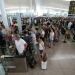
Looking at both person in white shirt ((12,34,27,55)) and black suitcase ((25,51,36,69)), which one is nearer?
person in white shirt ((12,34,27,55))

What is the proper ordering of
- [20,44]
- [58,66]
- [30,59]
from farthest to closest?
[58,66], [30,59], [20,44]

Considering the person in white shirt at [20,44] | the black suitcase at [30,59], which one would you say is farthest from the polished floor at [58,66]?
the person in white shirt at [20,44]

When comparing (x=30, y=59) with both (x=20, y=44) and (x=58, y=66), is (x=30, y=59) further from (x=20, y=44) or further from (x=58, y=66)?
(x=58, y=66)

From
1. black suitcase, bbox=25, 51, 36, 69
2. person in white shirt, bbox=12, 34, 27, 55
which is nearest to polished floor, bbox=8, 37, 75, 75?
black suitcase, bbox=25, 51, 36, 69

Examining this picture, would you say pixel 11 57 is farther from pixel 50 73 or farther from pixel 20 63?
pixel 50 73

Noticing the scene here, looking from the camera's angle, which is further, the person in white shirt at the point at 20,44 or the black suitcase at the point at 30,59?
the black suitcase at the point at 30,59

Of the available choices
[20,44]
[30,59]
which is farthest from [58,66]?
[20,44]

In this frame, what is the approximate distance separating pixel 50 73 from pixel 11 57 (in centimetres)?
163

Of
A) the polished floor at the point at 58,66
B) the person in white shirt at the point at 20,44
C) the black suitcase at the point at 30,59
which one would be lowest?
the polished floor at the point at 58,66

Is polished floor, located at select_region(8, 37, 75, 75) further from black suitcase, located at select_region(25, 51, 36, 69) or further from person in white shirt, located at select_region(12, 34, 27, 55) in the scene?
person in white shirt, located at select_region(12, 34, 27, 55)

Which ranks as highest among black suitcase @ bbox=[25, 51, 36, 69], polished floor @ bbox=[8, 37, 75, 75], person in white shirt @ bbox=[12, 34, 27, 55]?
person in white shirt @ bbox=[12, 34, 27, 55]

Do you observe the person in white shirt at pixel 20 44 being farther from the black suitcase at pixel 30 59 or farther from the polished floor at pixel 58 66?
the polished floor at pixel 58 66

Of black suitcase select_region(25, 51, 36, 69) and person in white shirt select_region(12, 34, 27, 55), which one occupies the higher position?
person in white shirt select_region(12, 34, 27, 55)

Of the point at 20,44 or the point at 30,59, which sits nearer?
the point at 20,44
